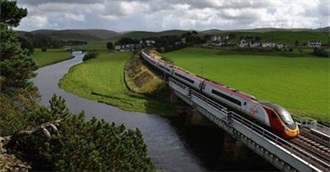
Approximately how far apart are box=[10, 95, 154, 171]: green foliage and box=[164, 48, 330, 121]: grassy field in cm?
3919

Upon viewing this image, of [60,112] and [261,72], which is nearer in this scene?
[60,112]

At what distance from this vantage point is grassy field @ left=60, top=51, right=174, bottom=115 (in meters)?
73.6

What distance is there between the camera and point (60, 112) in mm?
27000

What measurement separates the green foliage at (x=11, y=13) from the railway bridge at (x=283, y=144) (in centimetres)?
2186

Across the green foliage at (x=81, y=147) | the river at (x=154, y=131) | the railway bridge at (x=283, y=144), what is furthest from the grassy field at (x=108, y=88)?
the green foliage at (x=81, y=147)

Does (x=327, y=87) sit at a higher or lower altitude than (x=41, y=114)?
lower

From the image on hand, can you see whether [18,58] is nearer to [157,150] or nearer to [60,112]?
[60,112]

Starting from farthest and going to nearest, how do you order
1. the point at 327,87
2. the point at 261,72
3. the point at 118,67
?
the point at 118,67
the point at 261,72
the point at 327,87

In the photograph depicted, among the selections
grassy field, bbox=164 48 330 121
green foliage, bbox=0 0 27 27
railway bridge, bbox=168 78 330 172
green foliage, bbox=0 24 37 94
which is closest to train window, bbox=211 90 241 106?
railway bridge, bbox=168 78 330 172

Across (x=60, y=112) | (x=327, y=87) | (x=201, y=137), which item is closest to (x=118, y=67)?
(x=327, y=87)

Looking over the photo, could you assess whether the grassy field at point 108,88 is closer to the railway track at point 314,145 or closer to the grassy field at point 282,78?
the grassy field at point 282,78

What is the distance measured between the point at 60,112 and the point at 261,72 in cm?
8556

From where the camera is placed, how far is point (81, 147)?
23766 millimetres

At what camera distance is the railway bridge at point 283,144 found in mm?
29672
